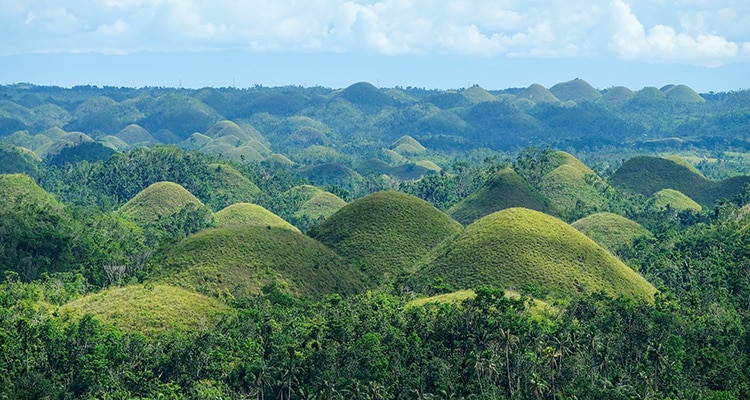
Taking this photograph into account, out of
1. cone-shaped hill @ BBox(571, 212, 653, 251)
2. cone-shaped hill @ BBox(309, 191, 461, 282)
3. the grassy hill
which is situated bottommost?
the grassy hill

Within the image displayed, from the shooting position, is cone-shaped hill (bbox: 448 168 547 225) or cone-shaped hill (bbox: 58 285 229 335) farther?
cone-shaped hill (bbox: 448 168 547 225)

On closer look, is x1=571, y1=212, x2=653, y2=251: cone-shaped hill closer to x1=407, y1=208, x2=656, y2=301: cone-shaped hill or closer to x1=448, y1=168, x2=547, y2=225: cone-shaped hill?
x1=448, y1=168, x2=547, y2=225: cone-shaped hill

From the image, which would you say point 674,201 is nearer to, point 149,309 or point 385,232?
point 385,232

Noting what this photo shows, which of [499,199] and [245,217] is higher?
[499,199]

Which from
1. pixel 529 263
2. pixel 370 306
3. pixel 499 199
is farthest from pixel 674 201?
pixel 370 306

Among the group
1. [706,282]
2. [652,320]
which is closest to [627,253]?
Answer: [706,282]

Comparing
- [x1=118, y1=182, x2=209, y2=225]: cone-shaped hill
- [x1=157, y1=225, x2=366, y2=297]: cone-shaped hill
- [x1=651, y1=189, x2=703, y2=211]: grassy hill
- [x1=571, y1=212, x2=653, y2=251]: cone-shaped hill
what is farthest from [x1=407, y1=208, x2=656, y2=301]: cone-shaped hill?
[x1=651, y1=189, x2=703, y2=211]: grassy hill
